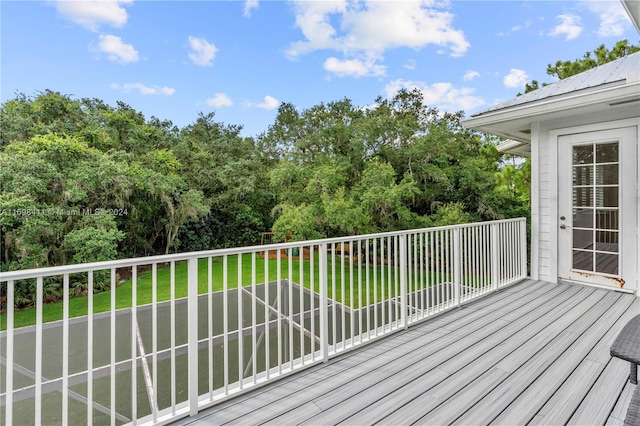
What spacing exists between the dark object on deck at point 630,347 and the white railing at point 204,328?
1.55 m

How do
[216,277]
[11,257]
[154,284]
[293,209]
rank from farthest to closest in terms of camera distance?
[216,277] < [293,209] < [11,257] < [154,284]

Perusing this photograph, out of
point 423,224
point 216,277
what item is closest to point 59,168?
point 216,277

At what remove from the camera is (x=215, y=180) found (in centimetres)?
1327

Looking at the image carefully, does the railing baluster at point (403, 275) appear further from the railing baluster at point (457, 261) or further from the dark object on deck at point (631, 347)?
the dark object on deck at point (631, 347)

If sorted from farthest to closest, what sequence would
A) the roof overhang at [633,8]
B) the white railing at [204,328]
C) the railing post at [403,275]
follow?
the railing post at [403,275] < the roof overhang at [633,8] < the white railing at [204,328]

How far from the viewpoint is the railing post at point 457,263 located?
3.73m

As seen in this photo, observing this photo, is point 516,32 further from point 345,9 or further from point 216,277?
point 216,277

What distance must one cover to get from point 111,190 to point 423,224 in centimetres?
947

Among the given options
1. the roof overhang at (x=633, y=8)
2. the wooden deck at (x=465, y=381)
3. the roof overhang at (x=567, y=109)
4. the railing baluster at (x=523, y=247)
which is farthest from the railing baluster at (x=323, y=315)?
the railing baluster at (x=523, y=247)

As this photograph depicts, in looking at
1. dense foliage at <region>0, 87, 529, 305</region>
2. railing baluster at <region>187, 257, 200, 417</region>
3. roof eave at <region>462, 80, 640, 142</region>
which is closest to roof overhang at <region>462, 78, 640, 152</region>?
roof eave at <region>462, 80, 640, 142</region>

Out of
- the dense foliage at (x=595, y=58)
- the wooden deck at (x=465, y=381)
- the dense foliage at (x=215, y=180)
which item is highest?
the dense foliage at (x=595, y=58)

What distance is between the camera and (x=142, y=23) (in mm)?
12266

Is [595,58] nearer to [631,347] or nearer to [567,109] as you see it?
[567,109]

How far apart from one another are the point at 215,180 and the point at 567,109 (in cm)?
1194
